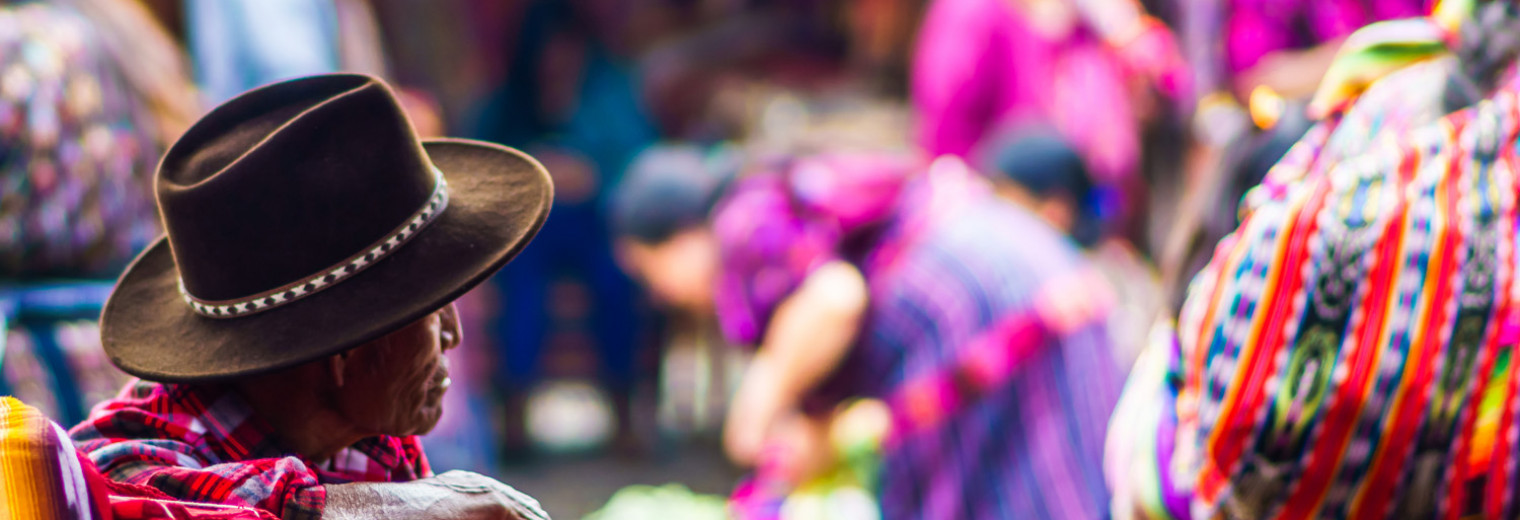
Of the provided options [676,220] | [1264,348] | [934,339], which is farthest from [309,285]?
[676,220]

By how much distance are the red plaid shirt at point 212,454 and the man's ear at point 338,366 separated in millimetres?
85

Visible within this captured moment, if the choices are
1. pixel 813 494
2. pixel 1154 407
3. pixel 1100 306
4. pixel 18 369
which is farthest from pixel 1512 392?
pixel 18 369

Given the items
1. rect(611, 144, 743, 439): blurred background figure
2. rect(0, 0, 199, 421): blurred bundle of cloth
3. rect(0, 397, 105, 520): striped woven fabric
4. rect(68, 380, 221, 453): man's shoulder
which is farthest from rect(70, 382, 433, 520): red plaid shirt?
rect(611, 144, 743, 439): blurred background figure

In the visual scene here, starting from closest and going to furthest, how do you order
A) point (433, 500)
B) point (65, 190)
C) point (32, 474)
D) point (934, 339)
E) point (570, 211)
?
point (32, 474)
point (433, 500)
point (65, 190)
point (934, 339)
point (570, 211)

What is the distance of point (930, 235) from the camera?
3.09m

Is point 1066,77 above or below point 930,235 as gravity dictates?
above

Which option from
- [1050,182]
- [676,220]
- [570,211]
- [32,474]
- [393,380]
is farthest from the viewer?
[570,211]

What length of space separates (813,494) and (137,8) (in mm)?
2008

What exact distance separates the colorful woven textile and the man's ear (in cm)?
102

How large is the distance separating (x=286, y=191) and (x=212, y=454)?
28 cm

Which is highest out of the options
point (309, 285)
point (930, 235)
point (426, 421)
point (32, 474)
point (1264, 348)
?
point (930, 235)

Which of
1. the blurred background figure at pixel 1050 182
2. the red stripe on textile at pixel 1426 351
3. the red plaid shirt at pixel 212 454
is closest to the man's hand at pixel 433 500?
the red plaid shirt at pixel 212 454

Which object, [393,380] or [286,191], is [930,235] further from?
[286,191]

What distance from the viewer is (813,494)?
132 inches
